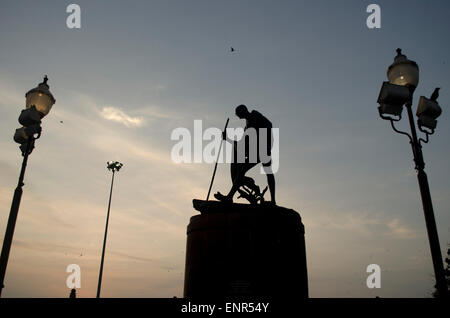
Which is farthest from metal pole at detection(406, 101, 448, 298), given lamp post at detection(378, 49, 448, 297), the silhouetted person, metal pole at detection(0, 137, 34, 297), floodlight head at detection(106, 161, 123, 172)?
floodlight head at detection(106, 161, 123, 172)

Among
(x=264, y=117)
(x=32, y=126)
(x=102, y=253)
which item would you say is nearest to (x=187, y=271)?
(x=264, y=117)

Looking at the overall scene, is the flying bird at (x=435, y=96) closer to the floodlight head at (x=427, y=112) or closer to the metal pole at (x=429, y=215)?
the floodlight head at (x=427, y=112)

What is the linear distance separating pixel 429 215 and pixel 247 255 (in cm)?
294

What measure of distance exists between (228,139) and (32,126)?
428 cm

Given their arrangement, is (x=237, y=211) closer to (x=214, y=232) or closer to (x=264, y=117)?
(x=214, y=232)

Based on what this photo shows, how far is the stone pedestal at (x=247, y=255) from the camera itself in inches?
222

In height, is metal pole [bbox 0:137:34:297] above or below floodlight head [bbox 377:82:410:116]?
below

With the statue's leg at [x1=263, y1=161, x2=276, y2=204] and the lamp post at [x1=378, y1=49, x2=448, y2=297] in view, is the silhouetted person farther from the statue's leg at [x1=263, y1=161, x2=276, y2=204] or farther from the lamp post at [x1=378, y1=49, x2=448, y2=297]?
the lamp post at [x1=378, y1=49, x2=448, y2=297]

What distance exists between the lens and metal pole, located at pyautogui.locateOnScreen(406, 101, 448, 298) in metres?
4.76

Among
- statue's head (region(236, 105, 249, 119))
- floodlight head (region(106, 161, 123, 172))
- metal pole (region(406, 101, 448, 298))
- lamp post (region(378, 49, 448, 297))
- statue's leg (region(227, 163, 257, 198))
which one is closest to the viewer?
metal pole (region(406, 101, 448, 298))

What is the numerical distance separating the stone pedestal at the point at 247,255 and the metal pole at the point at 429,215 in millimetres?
2163

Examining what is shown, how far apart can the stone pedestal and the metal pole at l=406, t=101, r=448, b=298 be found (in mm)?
2163

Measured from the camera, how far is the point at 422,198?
5.39m

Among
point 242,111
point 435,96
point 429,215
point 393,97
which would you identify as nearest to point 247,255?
point 429,215
